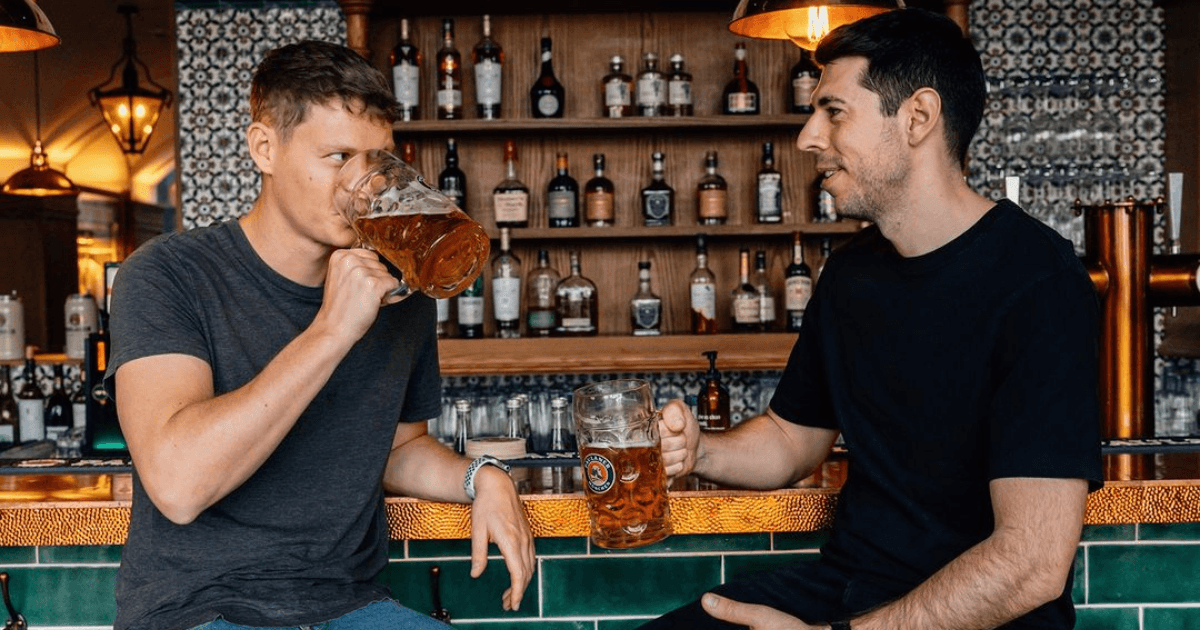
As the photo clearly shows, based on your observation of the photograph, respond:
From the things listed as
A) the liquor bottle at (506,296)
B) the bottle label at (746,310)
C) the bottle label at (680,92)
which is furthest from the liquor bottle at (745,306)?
the liquor bottle at (506,296)

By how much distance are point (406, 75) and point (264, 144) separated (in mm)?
1994

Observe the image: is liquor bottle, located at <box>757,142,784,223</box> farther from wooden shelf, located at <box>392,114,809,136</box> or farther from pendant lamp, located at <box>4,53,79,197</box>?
pendant lamp, located at <box>4,53,79,197</box>

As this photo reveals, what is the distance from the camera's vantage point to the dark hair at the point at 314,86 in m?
1.47

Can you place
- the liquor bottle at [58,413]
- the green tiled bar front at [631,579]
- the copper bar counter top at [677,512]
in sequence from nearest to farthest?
the copper bar counter top at [677,512] → the green tiled bar front at [631,579] → the liquor bottle at [58,413]

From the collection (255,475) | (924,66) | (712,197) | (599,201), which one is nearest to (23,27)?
(255,475)

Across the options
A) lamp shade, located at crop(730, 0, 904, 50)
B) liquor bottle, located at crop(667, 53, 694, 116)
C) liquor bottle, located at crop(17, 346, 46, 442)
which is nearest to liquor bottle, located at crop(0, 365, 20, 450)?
liquor bottle, located at crop(17, 346, 46, 442)

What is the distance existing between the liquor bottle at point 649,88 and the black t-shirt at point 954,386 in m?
1.92

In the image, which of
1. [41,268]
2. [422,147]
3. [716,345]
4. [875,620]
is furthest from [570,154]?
[41,268]

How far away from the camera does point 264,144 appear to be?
1.50m

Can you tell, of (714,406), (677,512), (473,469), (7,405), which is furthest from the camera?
(7,405)

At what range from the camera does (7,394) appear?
12.1ft

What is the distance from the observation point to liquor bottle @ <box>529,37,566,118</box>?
3492 millimetres

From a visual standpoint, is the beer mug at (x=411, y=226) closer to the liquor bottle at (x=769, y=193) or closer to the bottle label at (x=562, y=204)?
the bottle label at (x=562, y=204)

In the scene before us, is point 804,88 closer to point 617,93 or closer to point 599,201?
point 617,93
